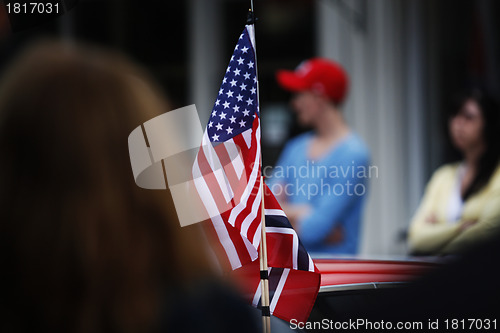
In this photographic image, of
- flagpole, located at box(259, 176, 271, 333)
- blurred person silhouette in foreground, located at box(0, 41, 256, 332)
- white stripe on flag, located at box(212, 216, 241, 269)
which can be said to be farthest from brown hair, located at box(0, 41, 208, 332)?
white stripe on flag, located at box(212, 216, 241, 269)

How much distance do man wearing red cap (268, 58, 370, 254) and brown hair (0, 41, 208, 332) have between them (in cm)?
234

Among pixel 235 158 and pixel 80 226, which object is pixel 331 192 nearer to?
pixel 235 158

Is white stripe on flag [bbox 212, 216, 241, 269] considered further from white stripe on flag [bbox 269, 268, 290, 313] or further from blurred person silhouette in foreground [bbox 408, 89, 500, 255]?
blurred person silhouette in foreground [bbox 408, 89, 500, 255]

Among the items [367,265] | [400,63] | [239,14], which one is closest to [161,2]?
[239,14]

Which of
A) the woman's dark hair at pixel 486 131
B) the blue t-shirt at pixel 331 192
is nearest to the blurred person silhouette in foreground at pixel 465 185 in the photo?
the woman's dark hair at pixel 486 131

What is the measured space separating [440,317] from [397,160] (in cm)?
487

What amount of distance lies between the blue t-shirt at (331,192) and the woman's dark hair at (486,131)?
0.54 m

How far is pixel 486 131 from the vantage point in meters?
3.87

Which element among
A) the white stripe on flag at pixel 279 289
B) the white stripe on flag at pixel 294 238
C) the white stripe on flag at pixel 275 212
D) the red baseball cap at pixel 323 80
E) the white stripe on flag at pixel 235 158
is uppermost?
the red baseball cap at pixel 323 80

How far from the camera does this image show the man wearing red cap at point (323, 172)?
3.54 metres

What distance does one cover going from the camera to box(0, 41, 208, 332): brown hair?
47.5 inches

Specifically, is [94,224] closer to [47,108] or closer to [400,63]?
[47,108]

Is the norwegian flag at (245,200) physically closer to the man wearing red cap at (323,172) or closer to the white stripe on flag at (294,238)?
the white stripe on flag at (294,238)

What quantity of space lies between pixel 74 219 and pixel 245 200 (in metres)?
0.79
